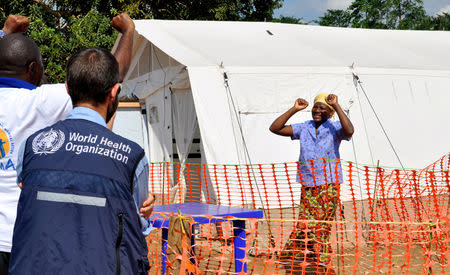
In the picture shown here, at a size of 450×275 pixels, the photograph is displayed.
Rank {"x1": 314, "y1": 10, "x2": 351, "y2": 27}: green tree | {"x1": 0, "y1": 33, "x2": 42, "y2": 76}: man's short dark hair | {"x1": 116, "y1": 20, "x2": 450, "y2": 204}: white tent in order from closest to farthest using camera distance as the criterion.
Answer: {"x1": 0, "y1": 33, "x2": 42, "y2": 76}: man's short dark hair → {"x1": 116, "y1": 20, "x2": 450, "y2": 204}: white tent → {"x1": 314, "y1": 10, "x2": 351, "y2": 27}: green tree

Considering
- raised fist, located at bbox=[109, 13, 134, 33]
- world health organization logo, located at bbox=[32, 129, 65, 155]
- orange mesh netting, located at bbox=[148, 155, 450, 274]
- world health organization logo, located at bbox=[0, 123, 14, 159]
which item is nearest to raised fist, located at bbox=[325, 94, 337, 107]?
orange mesh netting, located at bbox=[148, 155, 450, 274]

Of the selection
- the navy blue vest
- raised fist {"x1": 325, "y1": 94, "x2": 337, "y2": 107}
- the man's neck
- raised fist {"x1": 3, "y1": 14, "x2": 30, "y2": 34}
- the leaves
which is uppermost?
the leaves

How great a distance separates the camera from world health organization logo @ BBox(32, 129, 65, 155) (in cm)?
146

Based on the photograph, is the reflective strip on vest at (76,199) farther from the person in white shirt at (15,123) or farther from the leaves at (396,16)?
the leaves at (396,16)

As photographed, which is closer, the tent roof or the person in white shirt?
the person in white shirt

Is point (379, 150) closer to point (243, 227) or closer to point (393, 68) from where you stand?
point (393, 68)

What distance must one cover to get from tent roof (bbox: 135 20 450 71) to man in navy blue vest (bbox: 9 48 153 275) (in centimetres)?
647

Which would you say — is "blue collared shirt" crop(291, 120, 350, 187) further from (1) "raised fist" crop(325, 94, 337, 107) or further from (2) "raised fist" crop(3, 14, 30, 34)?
(2) "raised fist" crop(3, 14, 30, 34)

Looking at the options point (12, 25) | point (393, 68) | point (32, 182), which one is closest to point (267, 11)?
point (393, 68)

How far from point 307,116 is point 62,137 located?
6.98 m

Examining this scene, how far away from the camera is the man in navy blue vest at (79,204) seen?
140cm

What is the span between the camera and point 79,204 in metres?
1.41

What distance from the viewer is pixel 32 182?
145cm

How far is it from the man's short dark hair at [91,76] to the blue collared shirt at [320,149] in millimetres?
3597
